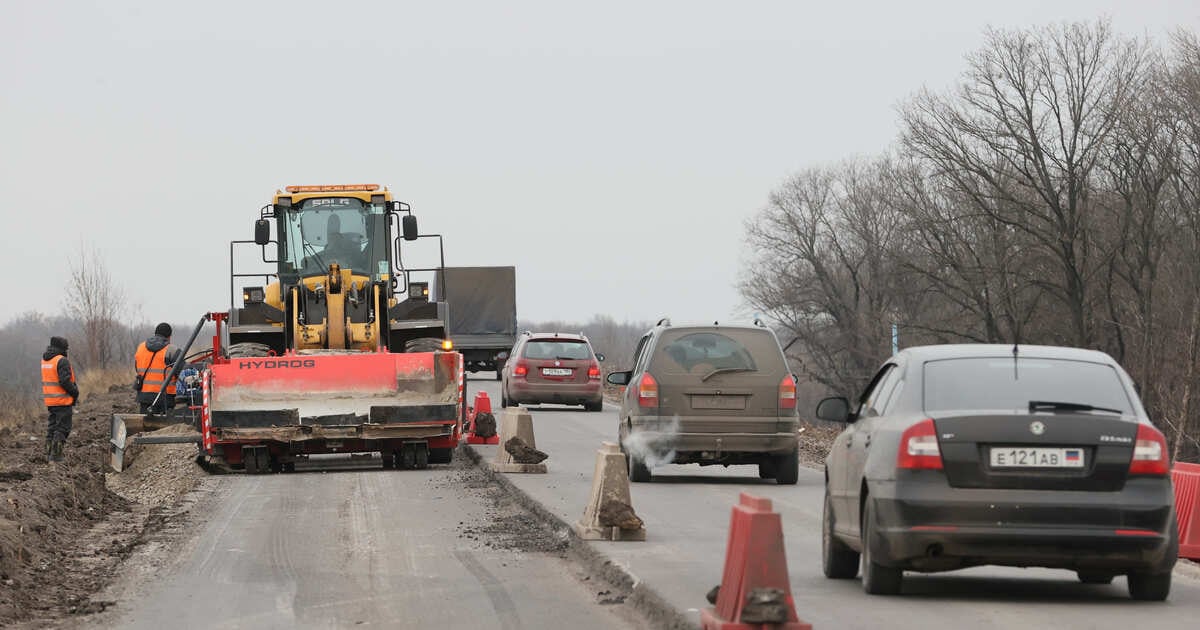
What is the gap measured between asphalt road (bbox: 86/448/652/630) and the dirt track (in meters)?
0.40

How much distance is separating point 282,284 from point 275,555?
11.6m

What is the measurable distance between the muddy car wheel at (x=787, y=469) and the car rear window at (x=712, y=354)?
3.50 feet

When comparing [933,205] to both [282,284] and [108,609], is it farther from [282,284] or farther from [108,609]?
[108,609]

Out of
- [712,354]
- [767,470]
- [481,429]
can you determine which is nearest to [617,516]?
[712,354]

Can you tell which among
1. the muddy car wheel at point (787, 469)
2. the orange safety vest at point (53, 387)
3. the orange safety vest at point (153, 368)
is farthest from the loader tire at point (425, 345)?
the muddy car wheel at point (787, 469)

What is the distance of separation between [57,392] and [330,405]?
5505 millimetres

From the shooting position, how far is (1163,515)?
9008 mm

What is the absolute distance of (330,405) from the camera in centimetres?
2077

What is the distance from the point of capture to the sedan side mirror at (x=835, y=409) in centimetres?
1088

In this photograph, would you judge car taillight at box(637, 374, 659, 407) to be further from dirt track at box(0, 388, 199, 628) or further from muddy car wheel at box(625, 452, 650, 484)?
dirt track at box(0, 388, 199, 628)

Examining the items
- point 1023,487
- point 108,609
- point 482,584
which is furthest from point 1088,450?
point 108,609

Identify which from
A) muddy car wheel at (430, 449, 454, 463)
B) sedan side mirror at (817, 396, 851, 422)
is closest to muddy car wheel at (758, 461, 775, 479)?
muddy car wheel at (430, 449, 454, 463)

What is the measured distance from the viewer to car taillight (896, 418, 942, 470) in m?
9.03

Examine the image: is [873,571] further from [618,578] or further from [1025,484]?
[618,578]
